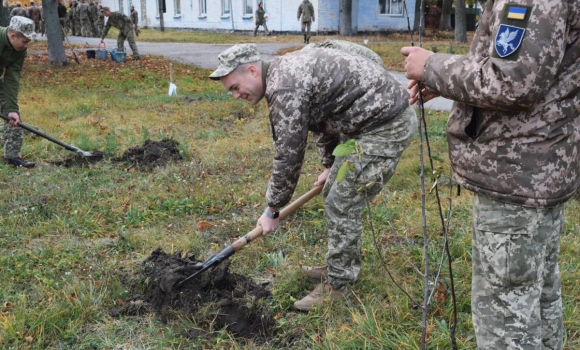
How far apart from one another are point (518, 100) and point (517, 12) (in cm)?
27

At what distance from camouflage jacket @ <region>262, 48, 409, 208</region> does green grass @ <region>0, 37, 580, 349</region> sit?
2.02 ft

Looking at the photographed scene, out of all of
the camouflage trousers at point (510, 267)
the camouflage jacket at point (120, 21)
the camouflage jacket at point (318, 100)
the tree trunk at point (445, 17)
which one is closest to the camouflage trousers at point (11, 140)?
the camouflage jacket at point (318, 100)

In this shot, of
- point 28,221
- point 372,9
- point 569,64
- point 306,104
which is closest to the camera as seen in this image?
point 569,64

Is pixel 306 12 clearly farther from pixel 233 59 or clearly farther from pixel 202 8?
pixel 233 59

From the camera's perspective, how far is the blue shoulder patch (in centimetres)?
174

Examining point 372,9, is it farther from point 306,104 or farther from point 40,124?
point 306,104

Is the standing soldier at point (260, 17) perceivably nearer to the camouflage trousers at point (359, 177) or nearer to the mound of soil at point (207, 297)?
the mound of soil at point (207, 297)

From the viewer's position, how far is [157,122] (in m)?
8.91

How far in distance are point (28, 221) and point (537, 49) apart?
446 cm

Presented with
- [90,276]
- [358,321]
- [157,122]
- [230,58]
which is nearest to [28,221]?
[90,276]

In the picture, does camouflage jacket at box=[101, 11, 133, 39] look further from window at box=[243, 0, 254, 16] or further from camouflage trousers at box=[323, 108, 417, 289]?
camouflage trousers at box=[323, 108, 417, 289]

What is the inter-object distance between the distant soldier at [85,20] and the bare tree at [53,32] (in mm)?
16784

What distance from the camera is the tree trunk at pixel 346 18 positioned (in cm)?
2678

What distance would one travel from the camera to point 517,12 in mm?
1734
